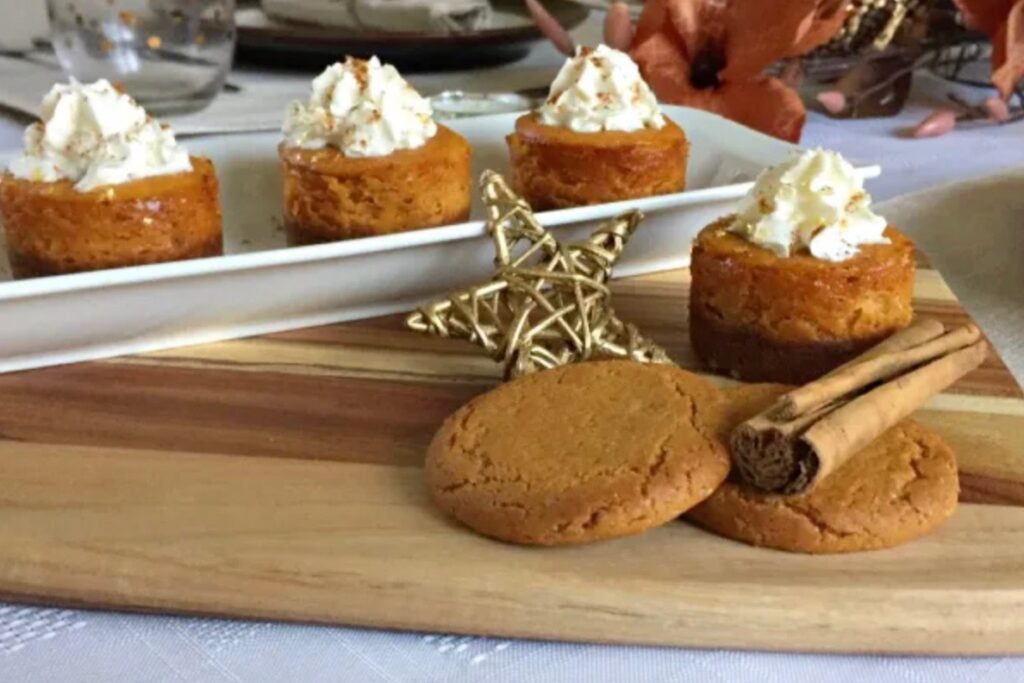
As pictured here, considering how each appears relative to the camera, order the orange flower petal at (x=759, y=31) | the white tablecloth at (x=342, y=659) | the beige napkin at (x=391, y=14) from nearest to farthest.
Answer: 1. the white tablecloth at (x=342, y=659)
2. the orange flower petal at (x=759, y=31)
3. the beige napkin at (x=391, y=14)

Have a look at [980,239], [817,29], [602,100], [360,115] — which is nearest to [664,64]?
[817,29]

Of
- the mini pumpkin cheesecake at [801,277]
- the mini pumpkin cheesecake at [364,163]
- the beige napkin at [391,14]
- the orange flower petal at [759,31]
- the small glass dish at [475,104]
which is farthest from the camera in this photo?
the beige napkin at [391,14]

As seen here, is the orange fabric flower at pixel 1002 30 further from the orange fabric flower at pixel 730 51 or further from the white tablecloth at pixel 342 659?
the white tablecloth at pixel 342 659

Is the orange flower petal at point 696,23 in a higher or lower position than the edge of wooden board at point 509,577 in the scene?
higher

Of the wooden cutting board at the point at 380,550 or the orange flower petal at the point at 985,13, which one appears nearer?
the wooden cutting board at the point at 380,550

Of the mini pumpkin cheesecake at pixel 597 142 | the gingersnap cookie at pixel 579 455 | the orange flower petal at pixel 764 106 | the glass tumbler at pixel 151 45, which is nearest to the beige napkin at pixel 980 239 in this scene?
the orange flower petal at pixel 764 106

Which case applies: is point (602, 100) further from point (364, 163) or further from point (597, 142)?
point (364, 163)

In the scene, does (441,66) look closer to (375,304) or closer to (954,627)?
(375,304)
